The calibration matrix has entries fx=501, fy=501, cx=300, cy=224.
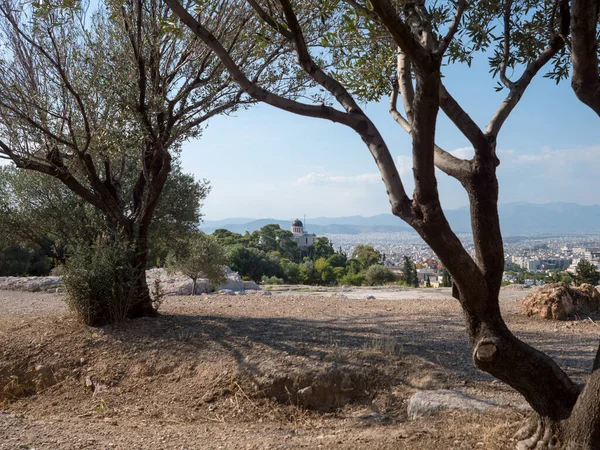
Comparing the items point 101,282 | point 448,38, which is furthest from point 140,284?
point 448,38

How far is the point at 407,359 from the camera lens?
20.6 ft

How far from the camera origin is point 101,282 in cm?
776

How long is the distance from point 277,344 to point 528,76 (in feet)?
14.8

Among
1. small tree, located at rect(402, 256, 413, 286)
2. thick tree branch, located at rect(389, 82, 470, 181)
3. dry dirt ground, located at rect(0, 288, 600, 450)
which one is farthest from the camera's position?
small tree, located at rect(402, 256, 413, 286)

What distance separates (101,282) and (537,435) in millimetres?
6360

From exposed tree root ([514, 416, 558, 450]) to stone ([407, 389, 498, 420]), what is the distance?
655 mm

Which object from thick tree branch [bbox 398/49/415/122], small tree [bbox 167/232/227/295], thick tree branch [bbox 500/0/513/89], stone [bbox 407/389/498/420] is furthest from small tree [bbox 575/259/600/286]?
thick tree branch [bbox 398/49/415/122]

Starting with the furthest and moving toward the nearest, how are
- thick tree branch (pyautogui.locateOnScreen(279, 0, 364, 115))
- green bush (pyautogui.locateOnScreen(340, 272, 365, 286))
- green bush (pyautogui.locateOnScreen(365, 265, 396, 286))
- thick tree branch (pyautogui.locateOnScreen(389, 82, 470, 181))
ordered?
Result: green bush (pyautogui.locateOnScreen(340, 272, 365, 286)), green bush (pyautogui.locateOnScreen(365, 265, 396, 286)), thick tree branch (pyautogui.locateOnScreen(389, 82, 470, 181)), thick tree branch (pyautogui.locateOnScreen(279, 0, 364, 115))

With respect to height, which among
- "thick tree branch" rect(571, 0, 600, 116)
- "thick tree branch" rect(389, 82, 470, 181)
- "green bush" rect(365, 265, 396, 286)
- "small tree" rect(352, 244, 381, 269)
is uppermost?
"thick tree branch" rect(571, 0, 600, 116)

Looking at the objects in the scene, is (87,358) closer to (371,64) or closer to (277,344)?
(277,344)

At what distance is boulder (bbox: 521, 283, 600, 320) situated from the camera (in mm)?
9125

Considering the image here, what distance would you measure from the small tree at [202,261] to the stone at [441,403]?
10.1 meters

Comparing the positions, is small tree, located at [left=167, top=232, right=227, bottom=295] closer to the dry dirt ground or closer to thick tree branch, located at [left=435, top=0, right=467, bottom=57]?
the dry dirt ground

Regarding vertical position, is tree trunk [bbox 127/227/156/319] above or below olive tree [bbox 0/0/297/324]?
below
